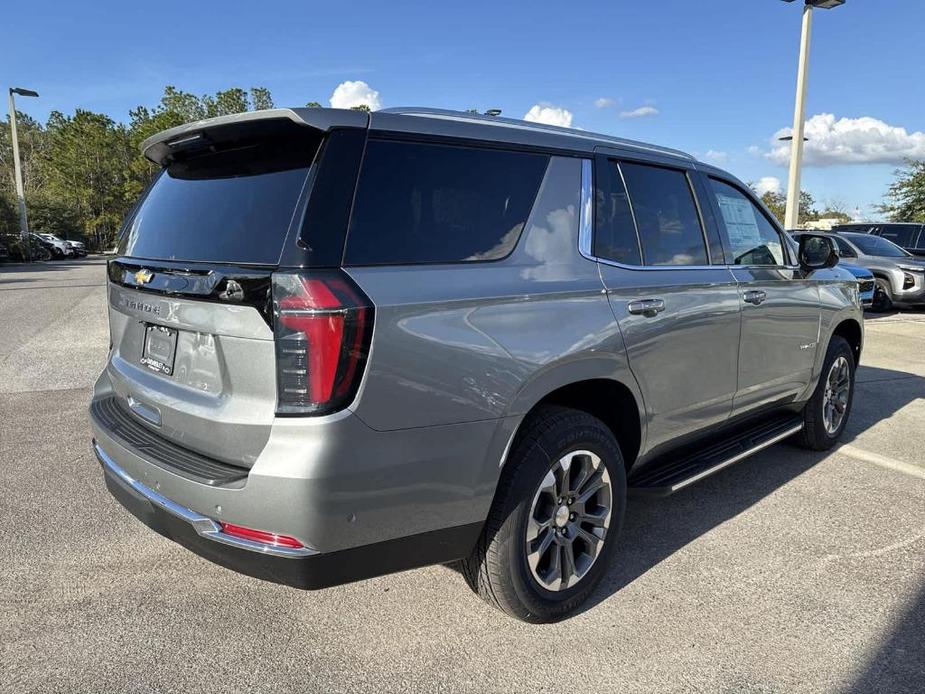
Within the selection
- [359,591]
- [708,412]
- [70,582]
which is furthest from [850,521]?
[70,582]

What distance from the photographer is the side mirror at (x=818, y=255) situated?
4207mm

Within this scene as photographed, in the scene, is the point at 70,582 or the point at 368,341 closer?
the point at 368,341

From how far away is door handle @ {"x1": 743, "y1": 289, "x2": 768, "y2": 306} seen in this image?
362 centimetres

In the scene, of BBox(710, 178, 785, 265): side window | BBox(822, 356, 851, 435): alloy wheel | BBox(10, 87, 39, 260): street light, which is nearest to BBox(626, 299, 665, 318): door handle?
BBox(710, 178, 785, 265): side window

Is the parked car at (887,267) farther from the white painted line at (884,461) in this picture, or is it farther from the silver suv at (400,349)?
the silver suv at (400,349)

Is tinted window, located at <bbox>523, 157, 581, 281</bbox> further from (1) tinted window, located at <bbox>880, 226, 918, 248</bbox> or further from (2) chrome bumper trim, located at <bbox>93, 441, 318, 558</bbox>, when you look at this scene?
(1) tinted window, located at <bbox>880, 226, 918, 248</bbox>

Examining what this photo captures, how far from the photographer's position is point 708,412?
3449 millimetres

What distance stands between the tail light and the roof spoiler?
512 mm

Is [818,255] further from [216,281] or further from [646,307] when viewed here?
[216,281]

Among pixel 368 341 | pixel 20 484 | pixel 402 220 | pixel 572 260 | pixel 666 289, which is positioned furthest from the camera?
pixel 20 484

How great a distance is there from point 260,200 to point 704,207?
2.40 metres

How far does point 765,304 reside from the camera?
3.78m

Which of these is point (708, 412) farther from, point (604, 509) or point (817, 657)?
point (817, 657)

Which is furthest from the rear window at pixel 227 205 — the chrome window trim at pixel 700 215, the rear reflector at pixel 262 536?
the chrome window trim at pixel 700 215
